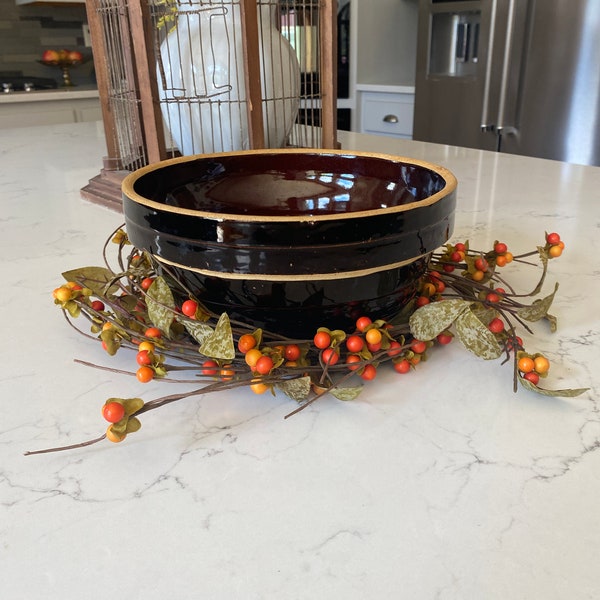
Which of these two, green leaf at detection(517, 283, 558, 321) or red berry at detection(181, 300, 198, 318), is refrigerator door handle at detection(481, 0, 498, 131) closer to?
green leaf at detection(517, 283, 558, 321)

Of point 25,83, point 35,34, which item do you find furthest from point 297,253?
point 35,34

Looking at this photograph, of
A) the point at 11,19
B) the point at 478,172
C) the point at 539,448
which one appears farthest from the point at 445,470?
the point at 11,19

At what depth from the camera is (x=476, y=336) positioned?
42 cm

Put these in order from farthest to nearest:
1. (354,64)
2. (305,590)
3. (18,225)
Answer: (354,64) → (18,225) → (305,590)

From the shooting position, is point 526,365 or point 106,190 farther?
point 106,190

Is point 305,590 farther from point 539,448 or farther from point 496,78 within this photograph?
point 496,78

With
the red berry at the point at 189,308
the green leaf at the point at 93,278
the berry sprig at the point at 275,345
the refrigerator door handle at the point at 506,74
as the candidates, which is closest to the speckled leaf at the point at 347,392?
A: the berry sprig at the point at 275,345

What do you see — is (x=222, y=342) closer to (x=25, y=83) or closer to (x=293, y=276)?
(x=293, y=276)

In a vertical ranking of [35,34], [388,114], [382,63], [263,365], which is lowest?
[388,114]

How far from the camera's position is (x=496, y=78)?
8.00ft

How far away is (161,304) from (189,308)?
0.07 feet

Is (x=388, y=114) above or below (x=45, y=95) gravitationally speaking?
below

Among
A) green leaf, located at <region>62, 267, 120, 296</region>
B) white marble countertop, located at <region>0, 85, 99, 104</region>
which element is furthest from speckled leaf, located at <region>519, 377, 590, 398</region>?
white marble countertop, located at <region>0, 85, 99, 104</region>

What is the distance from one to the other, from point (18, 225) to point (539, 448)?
31.1 inches
